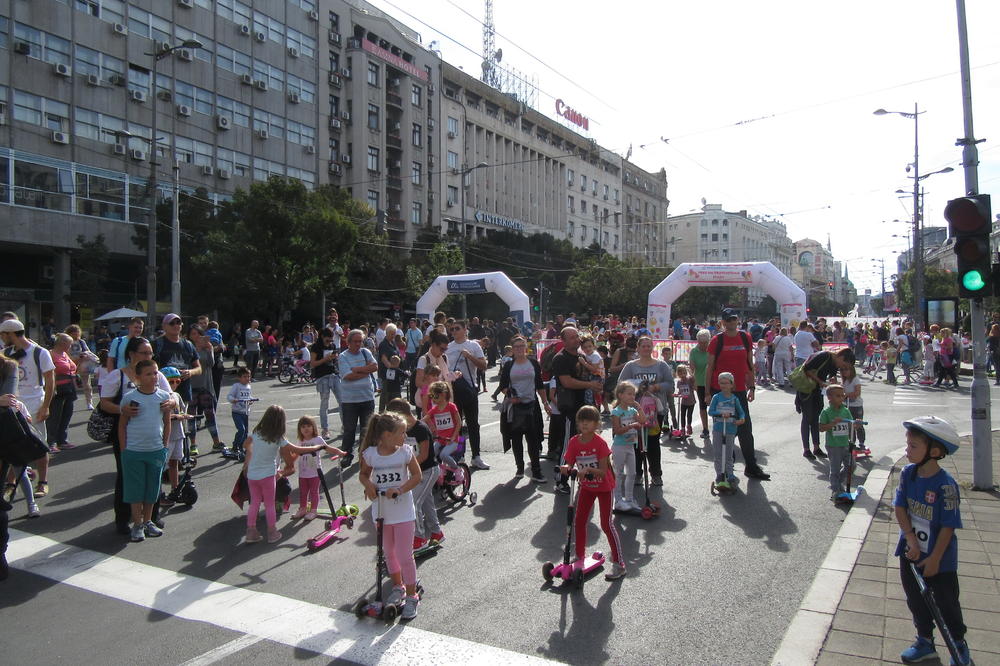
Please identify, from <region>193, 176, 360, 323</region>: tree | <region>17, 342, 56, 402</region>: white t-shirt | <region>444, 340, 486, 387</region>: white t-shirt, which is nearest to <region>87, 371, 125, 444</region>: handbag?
<region>17, 342, 56, 402</region>: white t-shirt

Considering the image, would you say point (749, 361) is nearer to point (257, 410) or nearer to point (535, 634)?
point (535, 634)

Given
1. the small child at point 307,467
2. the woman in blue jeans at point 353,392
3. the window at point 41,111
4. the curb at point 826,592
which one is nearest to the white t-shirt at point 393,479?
the small child at point 307,467

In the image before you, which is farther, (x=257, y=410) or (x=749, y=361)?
(x=257, y=410)

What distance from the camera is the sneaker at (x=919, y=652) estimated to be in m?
3.70

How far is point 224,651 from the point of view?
4.03 metres

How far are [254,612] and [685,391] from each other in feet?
25.2

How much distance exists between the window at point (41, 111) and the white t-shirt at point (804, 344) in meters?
30.7

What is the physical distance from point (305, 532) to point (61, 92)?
1266 inches

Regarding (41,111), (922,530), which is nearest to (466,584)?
(922,530)

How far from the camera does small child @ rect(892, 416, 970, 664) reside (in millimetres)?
3600

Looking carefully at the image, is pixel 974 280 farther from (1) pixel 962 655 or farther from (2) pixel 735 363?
(1) pixel 962 655

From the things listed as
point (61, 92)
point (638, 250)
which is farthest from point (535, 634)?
point (638, 250)

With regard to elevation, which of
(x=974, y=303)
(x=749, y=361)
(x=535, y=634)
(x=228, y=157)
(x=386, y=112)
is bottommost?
(x=535, y=634)

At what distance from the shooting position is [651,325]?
24.9m
